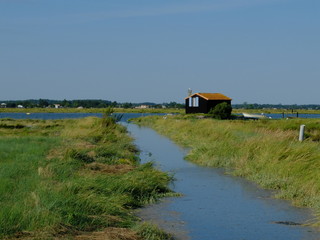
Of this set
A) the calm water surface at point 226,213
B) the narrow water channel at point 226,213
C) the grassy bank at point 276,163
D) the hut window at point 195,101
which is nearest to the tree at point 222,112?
the hut window at point 195,101

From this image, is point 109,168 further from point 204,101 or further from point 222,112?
point 204,101

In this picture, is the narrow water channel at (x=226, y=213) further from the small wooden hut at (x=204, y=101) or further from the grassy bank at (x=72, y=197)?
the small wooden hut at (x=204, y=101)

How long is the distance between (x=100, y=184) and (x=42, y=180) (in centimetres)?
139

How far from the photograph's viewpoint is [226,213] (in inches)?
438

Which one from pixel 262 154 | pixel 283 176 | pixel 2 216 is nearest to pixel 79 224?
pixel 2 216

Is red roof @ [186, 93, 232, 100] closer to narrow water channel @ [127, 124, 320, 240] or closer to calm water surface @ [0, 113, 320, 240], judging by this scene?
calm water surface @ [0, 113, 320, 240]

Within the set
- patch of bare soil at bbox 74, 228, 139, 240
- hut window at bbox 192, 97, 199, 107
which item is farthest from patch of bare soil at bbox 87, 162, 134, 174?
hut window at bbox 192, 97, 199, 107

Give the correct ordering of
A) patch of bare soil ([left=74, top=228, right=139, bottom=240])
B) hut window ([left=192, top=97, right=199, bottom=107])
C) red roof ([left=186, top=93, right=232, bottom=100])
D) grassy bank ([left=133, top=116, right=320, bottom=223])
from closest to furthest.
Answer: patch of bare soil ([left=74, top=228, right=139, bottom=240]), grassy bank ([left=133, top=116, right=320, bottom=223]), red roof ([left=186, top=93, right=232, bottom=100]), hut window ([left=192, top=97, right=199, bottom=107])

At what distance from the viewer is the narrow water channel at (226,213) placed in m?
9.41

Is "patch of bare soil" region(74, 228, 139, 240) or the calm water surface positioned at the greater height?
"patch of bare soil" region(74, 228, 139, 240)

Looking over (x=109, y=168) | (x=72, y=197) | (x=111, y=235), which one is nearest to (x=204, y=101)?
(x=109, y=168)

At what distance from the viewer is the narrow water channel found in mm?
9414

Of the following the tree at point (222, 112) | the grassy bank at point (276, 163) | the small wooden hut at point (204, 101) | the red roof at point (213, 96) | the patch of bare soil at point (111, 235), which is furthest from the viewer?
the red roof at point (213, 96)

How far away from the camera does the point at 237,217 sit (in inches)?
423
